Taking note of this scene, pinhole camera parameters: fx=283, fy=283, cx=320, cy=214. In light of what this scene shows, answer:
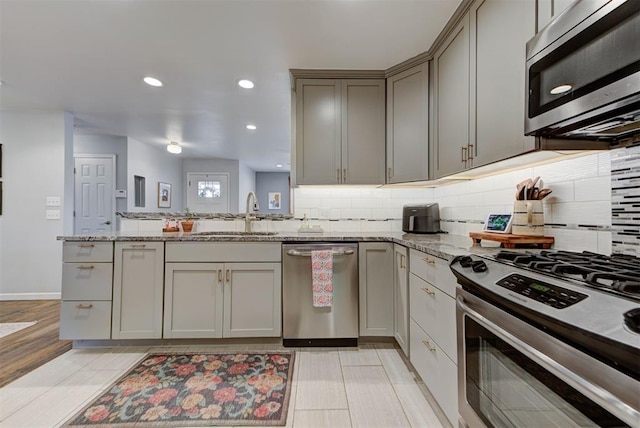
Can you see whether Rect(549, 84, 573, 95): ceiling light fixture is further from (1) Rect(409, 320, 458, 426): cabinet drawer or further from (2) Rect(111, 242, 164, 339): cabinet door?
(2) Rect(111, 242, 164, 339): cabinet door

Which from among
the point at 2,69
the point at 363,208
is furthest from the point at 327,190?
the point at 2,69

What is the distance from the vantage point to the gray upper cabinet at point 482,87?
4.21ft

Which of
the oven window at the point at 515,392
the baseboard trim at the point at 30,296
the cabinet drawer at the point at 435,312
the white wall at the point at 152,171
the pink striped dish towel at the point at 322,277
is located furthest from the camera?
the white wall at the point at 152,171

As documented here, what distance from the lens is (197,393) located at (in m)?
1.71

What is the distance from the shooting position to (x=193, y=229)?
286cm

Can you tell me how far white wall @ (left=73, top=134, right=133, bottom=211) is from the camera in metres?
4.90

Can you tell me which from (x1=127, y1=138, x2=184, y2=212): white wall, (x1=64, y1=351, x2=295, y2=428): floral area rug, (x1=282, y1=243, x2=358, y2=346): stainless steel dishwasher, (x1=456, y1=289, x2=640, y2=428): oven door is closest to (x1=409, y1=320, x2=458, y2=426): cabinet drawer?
(x1=456, y1=289, x2=640, y2=428): oven door

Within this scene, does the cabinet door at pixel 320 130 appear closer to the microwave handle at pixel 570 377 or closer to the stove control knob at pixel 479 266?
the stove control knob at pixel 479 266

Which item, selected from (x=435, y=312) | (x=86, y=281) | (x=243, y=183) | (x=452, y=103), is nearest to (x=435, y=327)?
(x=435, y=312)

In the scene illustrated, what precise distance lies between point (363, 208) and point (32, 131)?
434 cm

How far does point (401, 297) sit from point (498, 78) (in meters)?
1.48

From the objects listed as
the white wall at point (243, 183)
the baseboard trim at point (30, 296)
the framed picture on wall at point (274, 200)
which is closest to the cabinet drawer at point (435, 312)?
the baseboard trim at point (30, 296)

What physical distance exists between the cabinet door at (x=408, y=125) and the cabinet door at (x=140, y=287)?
6.80 feet

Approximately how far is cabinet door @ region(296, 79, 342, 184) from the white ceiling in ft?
0.64
